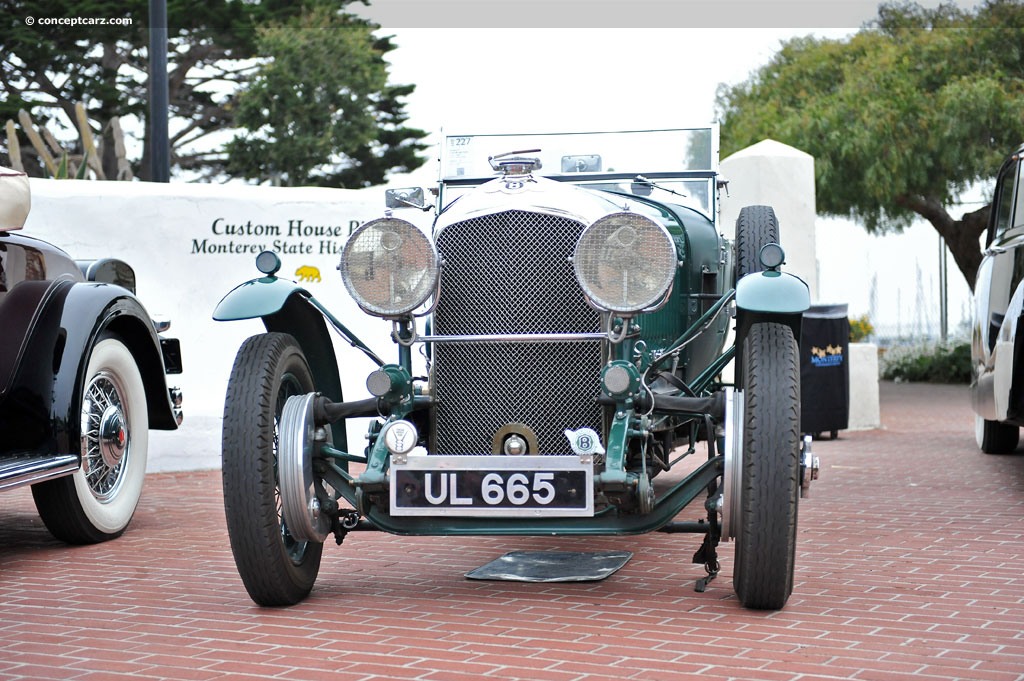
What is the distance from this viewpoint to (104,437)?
6.14 m

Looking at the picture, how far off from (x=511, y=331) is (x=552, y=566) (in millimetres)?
1181

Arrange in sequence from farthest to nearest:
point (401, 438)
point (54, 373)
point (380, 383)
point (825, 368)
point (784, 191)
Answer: point (784, 191), point (825, 368), point (54, 373), point (380, 383), point (401, 438)

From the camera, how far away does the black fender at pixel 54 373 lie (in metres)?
5.53

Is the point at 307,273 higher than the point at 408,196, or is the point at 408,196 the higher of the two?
the point at 408,196

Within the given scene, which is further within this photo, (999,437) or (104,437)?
(999,437)

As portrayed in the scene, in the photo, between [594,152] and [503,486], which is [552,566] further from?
[594,152]

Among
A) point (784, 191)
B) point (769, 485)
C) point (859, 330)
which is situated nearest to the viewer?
point (769, 485)

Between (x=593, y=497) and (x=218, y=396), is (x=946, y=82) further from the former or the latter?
(x=593, y=497)

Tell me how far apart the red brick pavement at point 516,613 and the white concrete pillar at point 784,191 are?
6315 mm

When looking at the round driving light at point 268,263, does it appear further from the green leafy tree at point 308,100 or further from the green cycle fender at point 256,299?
the green leafy tree at point 308,100

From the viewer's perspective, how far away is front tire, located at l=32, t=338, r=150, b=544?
5.85 m

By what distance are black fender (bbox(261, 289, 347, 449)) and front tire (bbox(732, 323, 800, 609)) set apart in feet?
5.56

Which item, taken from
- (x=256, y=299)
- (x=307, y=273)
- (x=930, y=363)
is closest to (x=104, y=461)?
(x=256, y=299)

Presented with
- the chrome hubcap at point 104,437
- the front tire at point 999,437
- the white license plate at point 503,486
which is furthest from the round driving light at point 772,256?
the front tire at point 999,437
